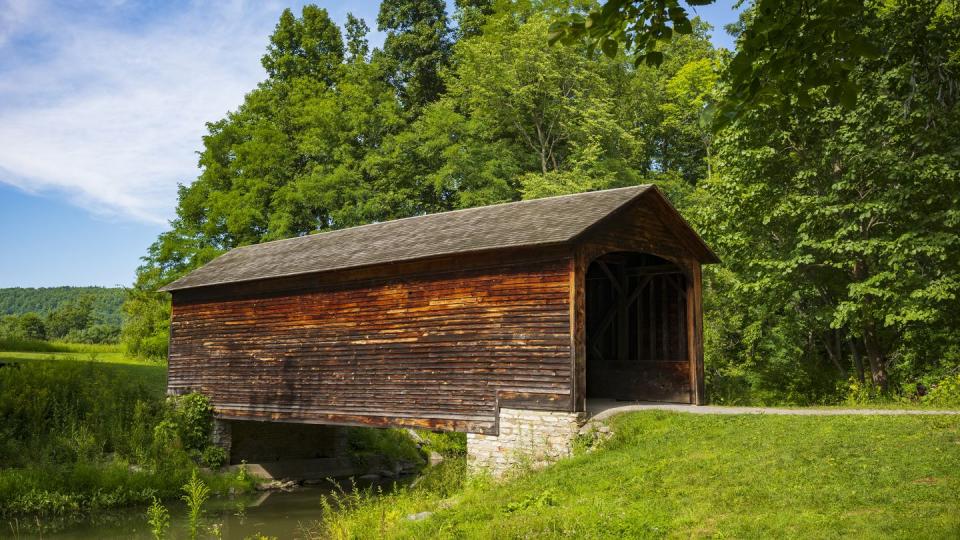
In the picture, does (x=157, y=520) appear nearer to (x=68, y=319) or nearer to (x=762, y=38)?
(x=762, y=38)

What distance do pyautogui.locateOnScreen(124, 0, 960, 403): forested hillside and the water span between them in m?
10.7

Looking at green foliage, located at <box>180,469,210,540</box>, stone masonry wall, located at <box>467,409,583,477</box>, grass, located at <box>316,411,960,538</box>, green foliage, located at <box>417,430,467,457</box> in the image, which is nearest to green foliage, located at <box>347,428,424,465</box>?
green foliage, located at <box>417,430,467,457</box>

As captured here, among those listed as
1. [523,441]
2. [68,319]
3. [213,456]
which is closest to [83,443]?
[213,456]

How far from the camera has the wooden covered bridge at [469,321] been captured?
12680 mm

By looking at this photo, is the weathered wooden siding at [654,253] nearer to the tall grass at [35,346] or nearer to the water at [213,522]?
the water at [213,522]

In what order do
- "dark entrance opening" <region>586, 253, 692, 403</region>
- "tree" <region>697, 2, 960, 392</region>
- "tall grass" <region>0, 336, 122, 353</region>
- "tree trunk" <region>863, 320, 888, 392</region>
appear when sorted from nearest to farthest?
1. "tree" <region>697, 2, 960, 392</region>
2. "dark entrance opening" <region>586, 253, 692, 403</region>
3. "tree trunk" <region>863, 320, 888, 392</region>
4. "tall grass" <region>0, 336, 122, 353</region>

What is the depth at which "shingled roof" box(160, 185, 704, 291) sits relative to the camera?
13047 mm

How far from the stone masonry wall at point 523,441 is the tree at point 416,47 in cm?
2706

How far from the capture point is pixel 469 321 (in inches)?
540

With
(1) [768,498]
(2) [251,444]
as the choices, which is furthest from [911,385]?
(2) [251,444]

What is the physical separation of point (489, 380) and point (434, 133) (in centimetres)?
1920

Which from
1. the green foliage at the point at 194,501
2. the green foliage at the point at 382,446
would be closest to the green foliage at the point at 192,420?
the green foliage at the point at 382,446

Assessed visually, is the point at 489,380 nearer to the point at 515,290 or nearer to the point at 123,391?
the point at 515,290

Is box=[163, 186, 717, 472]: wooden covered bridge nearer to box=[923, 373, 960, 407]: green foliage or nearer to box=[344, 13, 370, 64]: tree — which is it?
box=[923, 373, 960, 407]: green foliage
